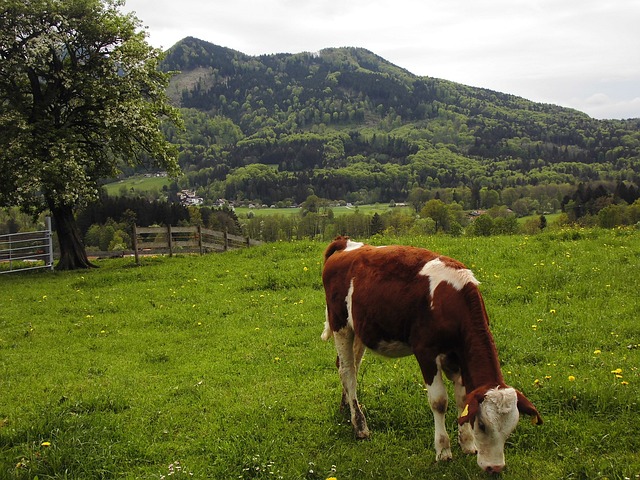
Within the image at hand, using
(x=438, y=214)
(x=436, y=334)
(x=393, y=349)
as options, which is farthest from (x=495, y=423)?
(x=438, y=214)

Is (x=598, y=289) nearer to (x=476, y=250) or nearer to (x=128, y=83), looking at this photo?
(x=476, y=250)

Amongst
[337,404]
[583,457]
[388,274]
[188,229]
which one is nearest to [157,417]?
[337,404]

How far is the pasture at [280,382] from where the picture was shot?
6039mm

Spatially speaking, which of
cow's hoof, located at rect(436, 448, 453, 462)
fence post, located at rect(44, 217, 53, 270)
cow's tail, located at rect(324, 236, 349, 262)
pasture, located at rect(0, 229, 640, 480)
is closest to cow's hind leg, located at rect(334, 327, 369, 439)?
pasture, located at rect(0, 229, 640, 480)

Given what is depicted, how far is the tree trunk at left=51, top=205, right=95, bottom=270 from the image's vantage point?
2503 cm

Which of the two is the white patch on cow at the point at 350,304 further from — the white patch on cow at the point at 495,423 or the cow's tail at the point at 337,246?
the white patch on cow at the point at 495,423

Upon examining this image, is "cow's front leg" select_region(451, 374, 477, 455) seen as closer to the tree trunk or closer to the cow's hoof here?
the cow's hoof

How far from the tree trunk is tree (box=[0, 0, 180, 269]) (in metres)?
0.05

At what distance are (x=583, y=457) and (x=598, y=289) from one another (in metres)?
7.81

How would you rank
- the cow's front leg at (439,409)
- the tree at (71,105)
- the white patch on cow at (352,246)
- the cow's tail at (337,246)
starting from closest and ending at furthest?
the cow's front leg at (439,409) → the white patch on cow at (352,246) → the cow's tail at (337,246) → the tree at (71,105)

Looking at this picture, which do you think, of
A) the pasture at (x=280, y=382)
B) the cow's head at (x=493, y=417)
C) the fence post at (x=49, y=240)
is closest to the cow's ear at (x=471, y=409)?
the cow's head at (x=493, y=417)

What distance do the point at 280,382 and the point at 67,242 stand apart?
21.1 m

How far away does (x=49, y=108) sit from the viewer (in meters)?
24.5

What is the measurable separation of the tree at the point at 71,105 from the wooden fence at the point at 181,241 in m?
3.25
